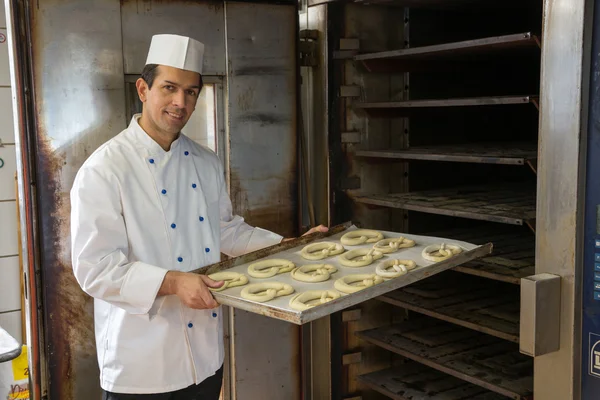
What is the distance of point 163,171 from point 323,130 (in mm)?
879

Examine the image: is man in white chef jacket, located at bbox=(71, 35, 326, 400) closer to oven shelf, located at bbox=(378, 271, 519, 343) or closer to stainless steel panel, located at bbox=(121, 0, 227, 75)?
stainless steel panel, located at bbox=(121, 0, 227, 75)

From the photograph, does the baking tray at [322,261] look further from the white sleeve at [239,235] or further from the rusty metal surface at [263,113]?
the rusty metal surface at [263,113]

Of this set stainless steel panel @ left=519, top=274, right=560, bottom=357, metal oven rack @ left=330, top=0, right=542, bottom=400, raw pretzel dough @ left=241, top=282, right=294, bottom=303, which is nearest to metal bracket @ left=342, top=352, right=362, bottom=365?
metal oven rack @ left=330, top=0, right=542, bottom=400

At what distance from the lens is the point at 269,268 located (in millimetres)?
2375

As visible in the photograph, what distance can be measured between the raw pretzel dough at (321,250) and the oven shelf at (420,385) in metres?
0.71

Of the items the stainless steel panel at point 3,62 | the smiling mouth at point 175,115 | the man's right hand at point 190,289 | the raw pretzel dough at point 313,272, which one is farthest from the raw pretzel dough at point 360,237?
the stainless steel panel at point 3,62

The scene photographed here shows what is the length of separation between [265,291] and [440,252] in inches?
24.6

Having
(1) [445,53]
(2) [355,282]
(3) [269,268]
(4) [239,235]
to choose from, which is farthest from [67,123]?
(1) [445,53]

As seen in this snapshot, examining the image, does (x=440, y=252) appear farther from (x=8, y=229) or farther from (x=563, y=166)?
(x=8, y=229)

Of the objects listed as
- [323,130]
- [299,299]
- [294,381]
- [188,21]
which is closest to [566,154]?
[299,299]

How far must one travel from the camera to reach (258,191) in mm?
2775

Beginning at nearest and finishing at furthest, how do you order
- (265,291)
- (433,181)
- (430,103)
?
(265,291) → (430,103) → (433,181)

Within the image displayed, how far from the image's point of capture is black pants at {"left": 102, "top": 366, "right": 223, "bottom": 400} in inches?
86.4

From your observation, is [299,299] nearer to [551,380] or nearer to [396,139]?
[551,380]
